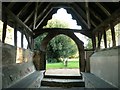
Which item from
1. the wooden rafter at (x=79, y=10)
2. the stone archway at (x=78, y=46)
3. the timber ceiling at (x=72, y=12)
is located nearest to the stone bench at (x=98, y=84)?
the timber ceiling at (x=72, y=12)

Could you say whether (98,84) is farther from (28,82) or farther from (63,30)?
(63,30)

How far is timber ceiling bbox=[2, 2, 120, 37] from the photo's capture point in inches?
293

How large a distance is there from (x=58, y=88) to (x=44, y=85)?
835mm

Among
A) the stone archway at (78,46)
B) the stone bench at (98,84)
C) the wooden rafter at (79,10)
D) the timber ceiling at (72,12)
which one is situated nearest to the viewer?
the stone bench at (98,84)

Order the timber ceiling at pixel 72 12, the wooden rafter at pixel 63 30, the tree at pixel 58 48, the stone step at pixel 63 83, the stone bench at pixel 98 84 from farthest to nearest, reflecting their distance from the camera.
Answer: the tree at pixel 58 48 → the wooden rafter at pixel 63 30 → the stone step at pixel 63 83 → the timber ceiling at pixel 72 12 → the stone bench at pixel 98 84

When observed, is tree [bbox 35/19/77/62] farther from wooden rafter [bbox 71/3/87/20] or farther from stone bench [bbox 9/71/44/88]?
stone bench [bbox 9/71/44/88]

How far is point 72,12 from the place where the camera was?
10.5 meters

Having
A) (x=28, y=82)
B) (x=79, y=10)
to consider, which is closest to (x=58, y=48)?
(x=79, y=10)

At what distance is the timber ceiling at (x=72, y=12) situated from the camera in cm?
745

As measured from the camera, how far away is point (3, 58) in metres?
5.18

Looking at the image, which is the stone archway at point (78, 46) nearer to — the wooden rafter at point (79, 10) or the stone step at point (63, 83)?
the wooden rafter at point (79, 10)

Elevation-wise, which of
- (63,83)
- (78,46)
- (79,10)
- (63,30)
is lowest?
(63,83)

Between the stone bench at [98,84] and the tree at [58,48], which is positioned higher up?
the tree at [58,48]

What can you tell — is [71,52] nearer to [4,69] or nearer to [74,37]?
[74,37]
